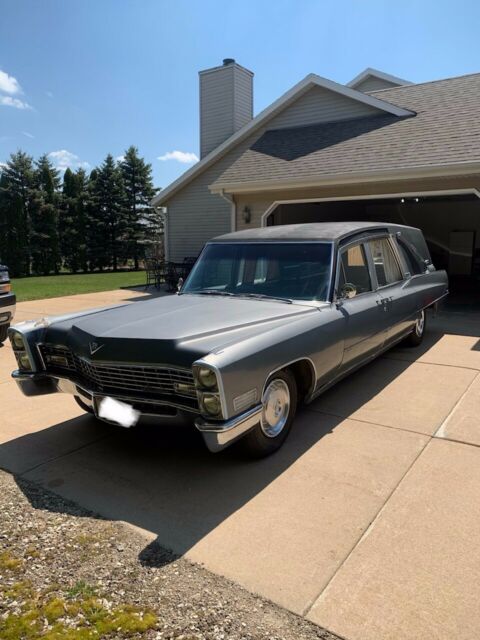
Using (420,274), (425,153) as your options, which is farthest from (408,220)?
(420,274)

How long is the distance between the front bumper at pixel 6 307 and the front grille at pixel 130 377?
12.9 ft

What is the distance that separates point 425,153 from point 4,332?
8812 millimetres

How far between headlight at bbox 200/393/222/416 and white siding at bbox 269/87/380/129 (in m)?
12.3

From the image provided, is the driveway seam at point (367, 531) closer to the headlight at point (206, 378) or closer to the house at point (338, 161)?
the headlight at point (206, 378)

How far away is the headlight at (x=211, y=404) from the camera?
285cm

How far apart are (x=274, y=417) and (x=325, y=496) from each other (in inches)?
28.1

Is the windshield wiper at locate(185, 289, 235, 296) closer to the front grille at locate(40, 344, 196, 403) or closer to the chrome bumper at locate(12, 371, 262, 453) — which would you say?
the front grille at locate(40, 344, 196, 403)

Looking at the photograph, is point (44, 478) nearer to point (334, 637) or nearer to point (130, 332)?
point (130, 332)

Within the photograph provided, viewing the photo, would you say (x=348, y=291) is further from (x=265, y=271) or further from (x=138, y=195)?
(x=138, y=195)

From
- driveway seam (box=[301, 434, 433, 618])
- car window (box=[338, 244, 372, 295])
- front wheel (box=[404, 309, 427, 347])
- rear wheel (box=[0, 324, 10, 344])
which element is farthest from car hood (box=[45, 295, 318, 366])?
rear wheel (box=[0, 324, 10, 344])

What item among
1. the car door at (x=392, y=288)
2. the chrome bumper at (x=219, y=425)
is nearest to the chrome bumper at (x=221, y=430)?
the chrome bumper at (x=219, y=425)

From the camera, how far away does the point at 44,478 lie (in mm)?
3424

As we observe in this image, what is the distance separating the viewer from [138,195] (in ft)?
115

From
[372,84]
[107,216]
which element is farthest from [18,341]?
[107,216]
